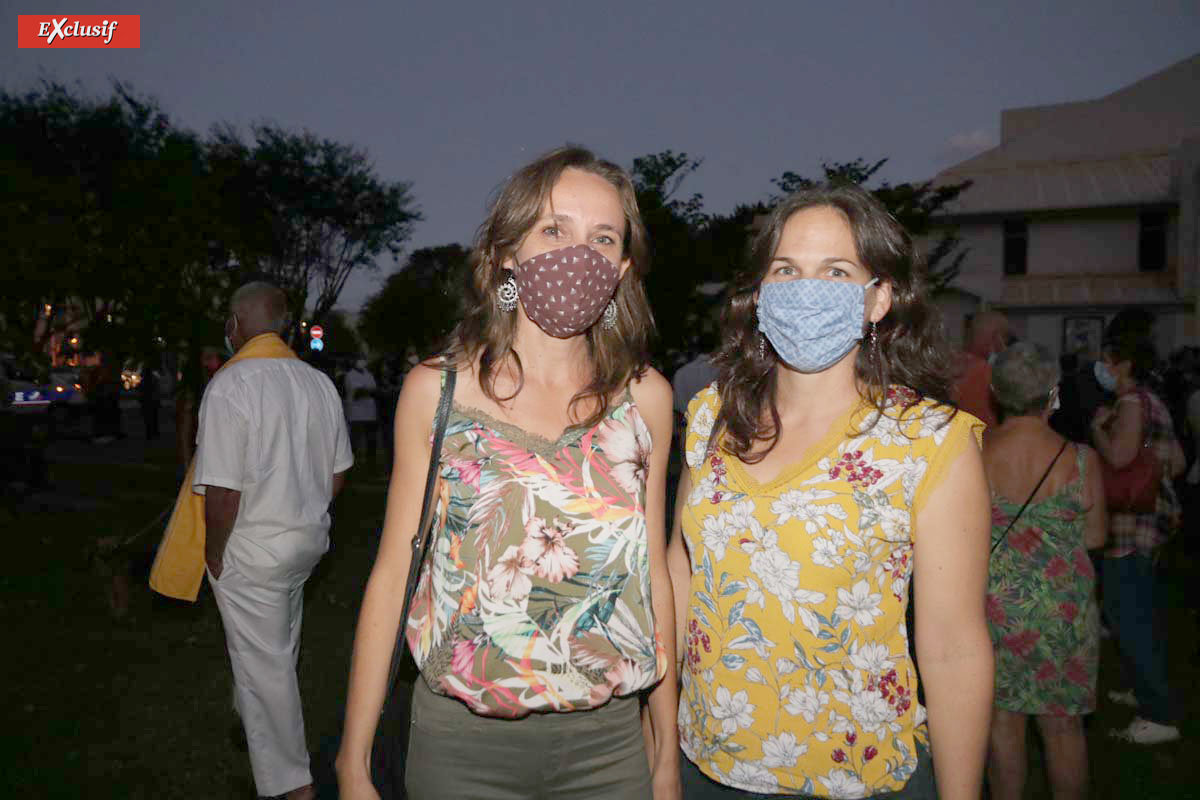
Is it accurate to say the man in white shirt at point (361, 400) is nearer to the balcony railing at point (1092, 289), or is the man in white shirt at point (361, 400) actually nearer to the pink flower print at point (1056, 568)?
the pink flower print at point (1056, 568)

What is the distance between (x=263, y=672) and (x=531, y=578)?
2580mm

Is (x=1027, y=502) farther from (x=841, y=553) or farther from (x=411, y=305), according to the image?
(x=411, y=305)

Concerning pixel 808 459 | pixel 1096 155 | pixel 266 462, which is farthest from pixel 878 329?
pixel 1096 155

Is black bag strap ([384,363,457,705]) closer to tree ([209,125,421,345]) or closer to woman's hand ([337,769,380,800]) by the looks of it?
woman's hand ([337,769,380,800])

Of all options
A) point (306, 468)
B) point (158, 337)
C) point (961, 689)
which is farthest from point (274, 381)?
point (158, 337)

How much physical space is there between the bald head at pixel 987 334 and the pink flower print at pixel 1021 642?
3.91m

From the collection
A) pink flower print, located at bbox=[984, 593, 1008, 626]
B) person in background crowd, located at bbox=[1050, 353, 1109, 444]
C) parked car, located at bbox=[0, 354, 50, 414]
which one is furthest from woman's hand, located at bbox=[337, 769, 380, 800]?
parked car, located at bbox=[0, 354, 50, 414]

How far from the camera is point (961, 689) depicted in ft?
6.81

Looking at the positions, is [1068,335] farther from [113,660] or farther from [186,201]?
[113,660]

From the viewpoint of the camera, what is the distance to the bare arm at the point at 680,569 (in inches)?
97.7

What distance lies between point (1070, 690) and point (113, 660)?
19.7ft

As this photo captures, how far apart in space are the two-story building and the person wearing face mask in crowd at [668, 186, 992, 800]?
28.1 metres

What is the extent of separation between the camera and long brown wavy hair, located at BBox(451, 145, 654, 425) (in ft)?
7.70

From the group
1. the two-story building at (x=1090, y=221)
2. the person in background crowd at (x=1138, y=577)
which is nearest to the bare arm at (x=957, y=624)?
the person in background crowd at (x=1138, y=577)
